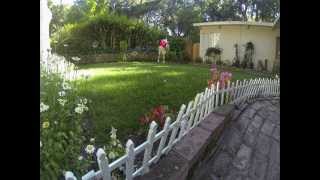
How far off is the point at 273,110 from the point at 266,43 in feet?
0.63

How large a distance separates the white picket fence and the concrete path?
0.15 ft

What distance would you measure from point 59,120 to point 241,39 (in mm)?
585

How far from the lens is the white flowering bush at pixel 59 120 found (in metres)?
1.39

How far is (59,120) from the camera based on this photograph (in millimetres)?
1412

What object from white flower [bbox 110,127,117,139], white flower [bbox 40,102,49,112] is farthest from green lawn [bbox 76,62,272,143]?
white flower [bbox 40,102,49,112]

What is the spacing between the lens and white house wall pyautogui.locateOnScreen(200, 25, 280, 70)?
1357 mm

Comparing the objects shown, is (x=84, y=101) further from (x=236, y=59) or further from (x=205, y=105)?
(x=236, y=59)

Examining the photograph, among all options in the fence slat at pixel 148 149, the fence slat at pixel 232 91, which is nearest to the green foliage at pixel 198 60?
the fence slat at pixel 232 91

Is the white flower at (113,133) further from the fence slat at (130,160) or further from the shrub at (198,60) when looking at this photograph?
the shrub at (198,60)

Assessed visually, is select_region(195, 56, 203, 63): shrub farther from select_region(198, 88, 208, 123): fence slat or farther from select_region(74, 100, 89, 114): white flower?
select_region(74, 100, 89, 114): white flower

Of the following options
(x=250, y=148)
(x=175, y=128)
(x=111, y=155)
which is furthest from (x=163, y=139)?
(x=250, y=148)

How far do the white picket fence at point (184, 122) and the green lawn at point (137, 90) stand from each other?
0.03 meters
